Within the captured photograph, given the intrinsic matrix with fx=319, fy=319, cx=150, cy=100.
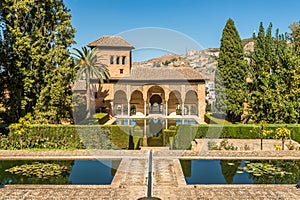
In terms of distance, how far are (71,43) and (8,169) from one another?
9809mm

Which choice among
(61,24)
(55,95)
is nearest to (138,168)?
(55,95)

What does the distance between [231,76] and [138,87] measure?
1092cm

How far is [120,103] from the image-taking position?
34.0 meters

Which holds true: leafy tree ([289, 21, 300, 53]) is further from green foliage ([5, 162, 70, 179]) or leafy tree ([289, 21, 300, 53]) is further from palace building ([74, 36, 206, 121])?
green foliage ([5, 162, 70, 179])

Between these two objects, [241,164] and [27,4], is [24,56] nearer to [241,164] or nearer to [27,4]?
[27,4]

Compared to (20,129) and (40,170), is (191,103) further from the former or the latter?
(40,170)

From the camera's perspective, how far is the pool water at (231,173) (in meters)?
10.7

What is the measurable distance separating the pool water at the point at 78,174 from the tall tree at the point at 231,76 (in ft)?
45.6

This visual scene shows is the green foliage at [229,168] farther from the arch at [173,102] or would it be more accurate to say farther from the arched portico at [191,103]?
the arch at [173,102]

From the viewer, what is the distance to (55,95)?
18.3m

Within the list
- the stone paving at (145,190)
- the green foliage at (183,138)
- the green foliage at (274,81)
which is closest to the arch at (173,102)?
the green foliage at (274,81)

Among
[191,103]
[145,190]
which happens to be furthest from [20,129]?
[191,103]

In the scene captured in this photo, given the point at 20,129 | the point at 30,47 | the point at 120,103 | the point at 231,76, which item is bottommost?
the point at 20,129

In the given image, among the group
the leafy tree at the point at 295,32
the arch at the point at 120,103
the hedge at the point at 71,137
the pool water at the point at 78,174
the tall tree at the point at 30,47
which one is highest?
the leafy tree at the point at 295,32
